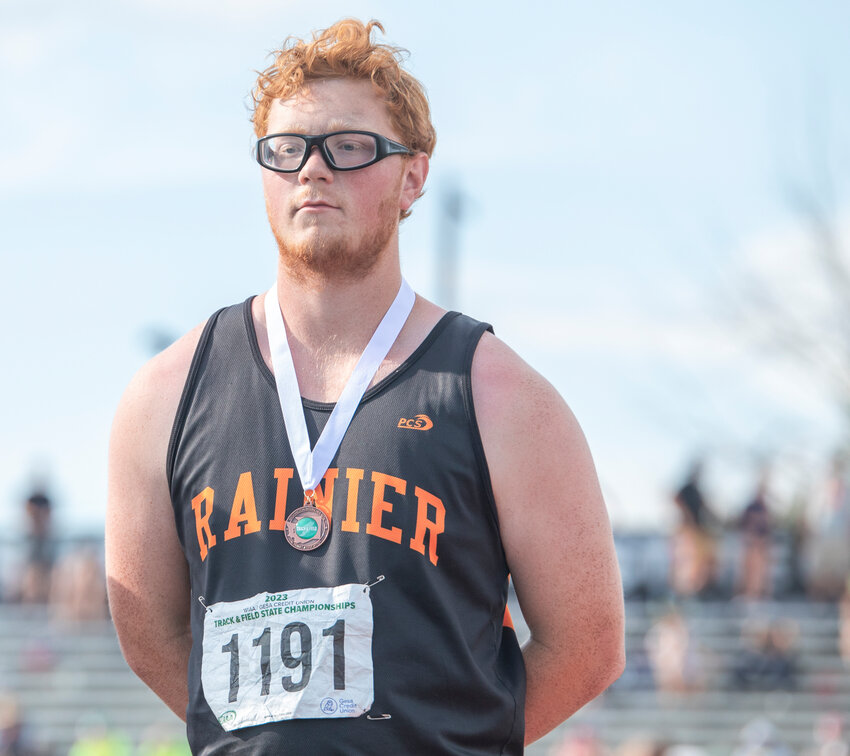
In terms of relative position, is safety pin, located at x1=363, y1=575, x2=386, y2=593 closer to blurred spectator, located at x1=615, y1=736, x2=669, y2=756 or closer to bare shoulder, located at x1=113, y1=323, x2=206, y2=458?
bare shoulder, located at x1=113, y1=323, x2=206, y2=458

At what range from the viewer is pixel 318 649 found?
2.54m


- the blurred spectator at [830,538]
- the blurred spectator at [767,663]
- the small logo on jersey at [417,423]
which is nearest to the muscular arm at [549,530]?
the small logo on jersey at [417,423]

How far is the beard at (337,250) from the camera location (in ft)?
9.09

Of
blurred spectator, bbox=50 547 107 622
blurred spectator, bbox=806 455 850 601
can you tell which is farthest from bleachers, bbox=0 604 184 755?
blurred spectator, bbox=806 455 850 601

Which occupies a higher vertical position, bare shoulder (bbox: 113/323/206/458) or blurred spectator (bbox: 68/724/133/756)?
bare shoulder (bbox: 113/323/206/458)

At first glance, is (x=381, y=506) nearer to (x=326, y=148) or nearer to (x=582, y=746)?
(x=326, y=148)

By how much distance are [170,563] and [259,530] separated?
1.28 ft

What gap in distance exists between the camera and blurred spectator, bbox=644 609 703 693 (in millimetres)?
14039

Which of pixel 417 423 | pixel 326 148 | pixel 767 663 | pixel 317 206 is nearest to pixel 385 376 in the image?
pixel 417 423

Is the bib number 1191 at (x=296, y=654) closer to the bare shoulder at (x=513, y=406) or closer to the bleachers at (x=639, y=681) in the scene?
the bare shoulder at (x=513, y=406)

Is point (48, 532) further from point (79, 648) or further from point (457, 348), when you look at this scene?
point (457, 348)

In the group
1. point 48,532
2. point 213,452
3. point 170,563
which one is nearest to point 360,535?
point 213,452

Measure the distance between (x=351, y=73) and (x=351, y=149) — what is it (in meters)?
0.18

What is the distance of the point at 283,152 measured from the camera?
9.12ft
